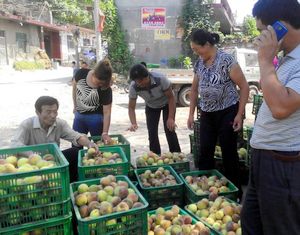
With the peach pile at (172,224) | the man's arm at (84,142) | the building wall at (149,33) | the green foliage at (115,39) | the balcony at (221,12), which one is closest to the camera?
the peach pile at (172,224)

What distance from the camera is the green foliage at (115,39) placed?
1670cm

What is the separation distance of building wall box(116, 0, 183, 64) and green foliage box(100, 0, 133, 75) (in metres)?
0.33

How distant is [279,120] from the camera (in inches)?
72.3

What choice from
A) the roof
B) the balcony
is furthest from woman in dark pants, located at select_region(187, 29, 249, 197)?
the roof

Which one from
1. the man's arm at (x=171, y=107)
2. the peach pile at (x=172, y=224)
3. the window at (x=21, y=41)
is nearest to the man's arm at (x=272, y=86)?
the peach pile at (x=172, y=224)

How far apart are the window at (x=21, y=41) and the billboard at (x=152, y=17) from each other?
16082 millimetres

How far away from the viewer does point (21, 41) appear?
2922 centimetres

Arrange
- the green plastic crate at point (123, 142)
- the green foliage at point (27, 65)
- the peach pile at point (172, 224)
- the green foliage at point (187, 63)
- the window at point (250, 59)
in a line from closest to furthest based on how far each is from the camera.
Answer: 1. the peach pile at point (172, 224)
2. the green plastic crate at point (123, 142)
3. the window at point (250, 59)
4. the green foliage at point (187, 63)
5. the green foliage at point (27, 65)

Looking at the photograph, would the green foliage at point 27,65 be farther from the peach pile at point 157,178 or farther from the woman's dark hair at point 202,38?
the woman's dark hair at point 202,38

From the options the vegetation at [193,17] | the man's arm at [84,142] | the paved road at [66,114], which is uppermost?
the vegetation at [193,17]

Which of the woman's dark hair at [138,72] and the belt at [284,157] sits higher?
the woman's dark hair at [138,72]

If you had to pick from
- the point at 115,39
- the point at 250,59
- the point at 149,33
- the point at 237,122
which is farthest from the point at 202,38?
the point at 149,33

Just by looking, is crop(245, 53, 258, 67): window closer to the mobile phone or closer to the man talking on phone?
the man talking on phone

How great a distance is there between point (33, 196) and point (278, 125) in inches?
62.4
